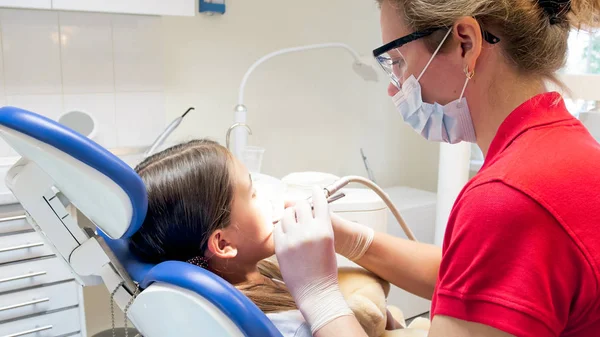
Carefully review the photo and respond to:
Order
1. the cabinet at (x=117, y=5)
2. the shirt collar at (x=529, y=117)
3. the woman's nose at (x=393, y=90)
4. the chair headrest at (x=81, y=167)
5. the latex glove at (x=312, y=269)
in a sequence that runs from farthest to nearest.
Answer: the cabinet at (x=117, y=5) → the woman's nose at (x=393, y=90) → the latex glove at (x=312, y=269) → the shirt collar at (x=529, y=117) → the chair headrest at (x=81, y=167)

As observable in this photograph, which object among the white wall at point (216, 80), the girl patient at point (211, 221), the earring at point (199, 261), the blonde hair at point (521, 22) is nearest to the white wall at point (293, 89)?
the white wall at point (216, 80)

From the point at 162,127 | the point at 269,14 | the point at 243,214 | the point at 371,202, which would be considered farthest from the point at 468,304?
the point at 269,14

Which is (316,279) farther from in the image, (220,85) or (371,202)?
(220,85)

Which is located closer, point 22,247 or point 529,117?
point 529,117

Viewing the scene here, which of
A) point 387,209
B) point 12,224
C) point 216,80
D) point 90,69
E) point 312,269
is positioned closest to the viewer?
point 312,269

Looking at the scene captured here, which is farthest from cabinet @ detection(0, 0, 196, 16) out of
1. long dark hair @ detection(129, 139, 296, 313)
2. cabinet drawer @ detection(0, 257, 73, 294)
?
long dark hair @ detection(129, 139, 296, 313)

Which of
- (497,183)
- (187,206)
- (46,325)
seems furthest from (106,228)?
(46,325)

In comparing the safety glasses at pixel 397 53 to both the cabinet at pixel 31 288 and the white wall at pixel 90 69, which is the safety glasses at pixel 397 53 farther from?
the white wall at pixel 90 69

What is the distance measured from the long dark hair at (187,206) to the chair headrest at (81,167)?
0.91ft

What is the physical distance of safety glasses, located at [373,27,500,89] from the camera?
920 mm

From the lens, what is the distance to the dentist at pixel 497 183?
730mm

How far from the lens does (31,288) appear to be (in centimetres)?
174

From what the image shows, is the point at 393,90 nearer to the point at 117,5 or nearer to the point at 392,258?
the point at 392,258

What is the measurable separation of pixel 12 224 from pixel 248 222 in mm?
925
